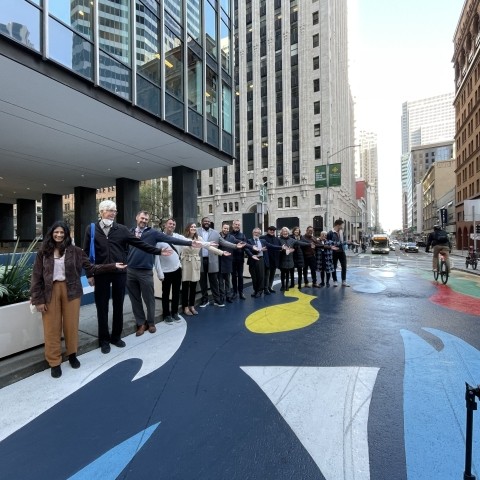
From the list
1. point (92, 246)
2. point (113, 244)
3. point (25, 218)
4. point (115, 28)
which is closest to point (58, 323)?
point (92, 246)

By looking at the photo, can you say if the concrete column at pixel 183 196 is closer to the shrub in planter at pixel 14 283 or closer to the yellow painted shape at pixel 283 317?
the yellow painted shape at pixel 283 317

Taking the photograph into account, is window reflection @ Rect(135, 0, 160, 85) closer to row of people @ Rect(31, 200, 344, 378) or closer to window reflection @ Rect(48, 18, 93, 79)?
window reflection @ Rect(48, 18, 93, 79)

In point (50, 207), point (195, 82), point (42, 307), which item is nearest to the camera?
point (42, 307)

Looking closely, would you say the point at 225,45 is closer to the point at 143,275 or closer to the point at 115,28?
the point at 115,28

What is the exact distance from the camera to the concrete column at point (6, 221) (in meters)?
25.2

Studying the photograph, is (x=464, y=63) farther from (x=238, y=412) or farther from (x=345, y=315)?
(x=238, y=412)

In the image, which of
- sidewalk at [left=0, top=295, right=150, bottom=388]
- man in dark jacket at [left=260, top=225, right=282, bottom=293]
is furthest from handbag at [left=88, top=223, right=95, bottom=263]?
man in dark jacket at [left=260, top=225, right=282, bottom=293]

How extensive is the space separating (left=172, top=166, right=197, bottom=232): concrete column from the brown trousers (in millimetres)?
11415

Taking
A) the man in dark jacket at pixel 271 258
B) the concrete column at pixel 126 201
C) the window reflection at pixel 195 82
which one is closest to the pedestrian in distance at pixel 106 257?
the man in dark jacket at pixel 271 258

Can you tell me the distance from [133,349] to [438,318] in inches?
217

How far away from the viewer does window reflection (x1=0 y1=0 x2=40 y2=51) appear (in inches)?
266

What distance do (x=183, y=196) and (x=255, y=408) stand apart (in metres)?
13.4

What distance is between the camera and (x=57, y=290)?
3.71 m

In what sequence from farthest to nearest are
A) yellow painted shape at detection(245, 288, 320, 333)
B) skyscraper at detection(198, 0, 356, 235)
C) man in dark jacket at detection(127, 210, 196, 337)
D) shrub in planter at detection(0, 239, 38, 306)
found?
skyscraper at detection(198, 0, 356, 235) < yellow painted shape at detection(245, 288, 320, 333) < man in dark jacket at detection(127, 210, 196, 337) < shrub in planter at detection(0, 239, 38, 306)
